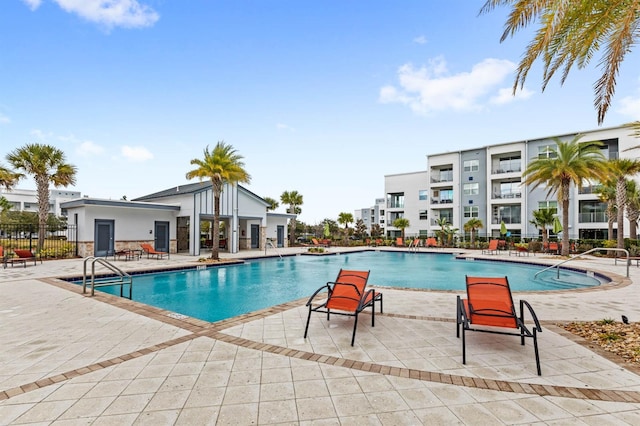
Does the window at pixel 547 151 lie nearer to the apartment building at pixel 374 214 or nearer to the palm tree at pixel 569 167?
the palm tree at pixel 569 167

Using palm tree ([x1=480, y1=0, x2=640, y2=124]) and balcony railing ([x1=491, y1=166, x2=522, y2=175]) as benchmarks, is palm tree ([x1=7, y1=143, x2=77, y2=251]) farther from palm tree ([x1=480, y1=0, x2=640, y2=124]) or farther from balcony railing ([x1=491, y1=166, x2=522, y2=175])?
balcony railing ([x1=491, y1=166, x2=522, y2=175])

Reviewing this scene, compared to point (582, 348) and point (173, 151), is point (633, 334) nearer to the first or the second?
point (582, 348)

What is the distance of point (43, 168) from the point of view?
57.7 feet

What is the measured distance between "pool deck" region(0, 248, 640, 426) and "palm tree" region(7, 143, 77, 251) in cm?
1594

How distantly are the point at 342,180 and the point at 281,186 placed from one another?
7.91m

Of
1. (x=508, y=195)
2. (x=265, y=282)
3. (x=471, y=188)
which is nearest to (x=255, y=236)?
(x=265, y=282)

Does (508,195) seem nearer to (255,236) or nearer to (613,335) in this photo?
(255,236)

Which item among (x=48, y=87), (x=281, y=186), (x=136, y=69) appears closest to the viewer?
(x=48, y=87)

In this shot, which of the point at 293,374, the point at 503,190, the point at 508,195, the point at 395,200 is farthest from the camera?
the point at 395,200

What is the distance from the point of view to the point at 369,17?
40.3 ft

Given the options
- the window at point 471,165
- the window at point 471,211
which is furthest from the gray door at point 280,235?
the window at point 471,165

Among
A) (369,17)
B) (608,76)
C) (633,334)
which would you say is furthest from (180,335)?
(369,17)

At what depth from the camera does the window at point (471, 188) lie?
1296 inches

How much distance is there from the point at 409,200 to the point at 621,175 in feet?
68.0
